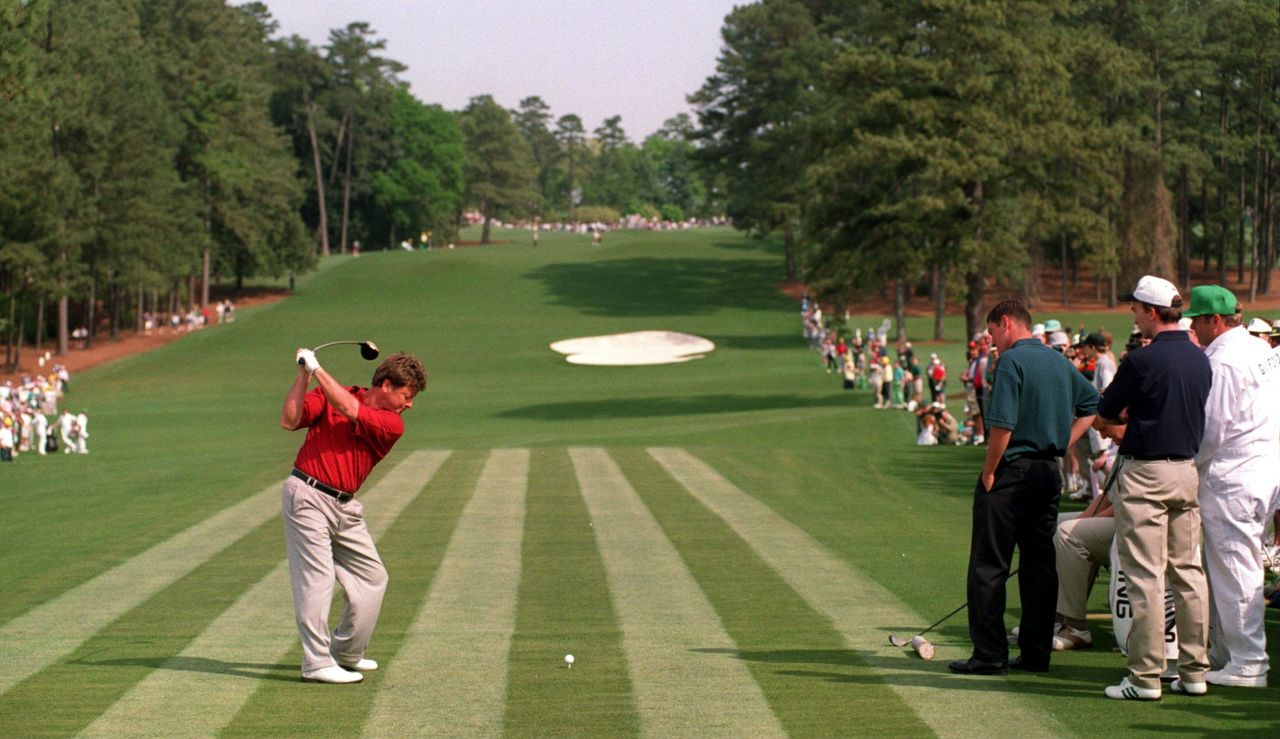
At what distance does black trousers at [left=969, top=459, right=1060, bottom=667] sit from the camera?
9.44 meters

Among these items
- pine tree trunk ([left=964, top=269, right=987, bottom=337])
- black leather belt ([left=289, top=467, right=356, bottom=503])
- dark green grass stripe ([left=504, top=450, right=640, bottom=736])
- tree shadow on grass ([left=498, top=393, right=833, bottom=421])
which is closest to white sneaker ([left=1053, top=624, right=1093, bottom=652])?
dark green grass stripe ([left=504, top=450, right=640, bottom=736])

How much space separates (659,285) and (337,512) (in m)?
88.7

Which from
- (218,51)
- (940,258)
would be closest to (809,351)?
(940,258)

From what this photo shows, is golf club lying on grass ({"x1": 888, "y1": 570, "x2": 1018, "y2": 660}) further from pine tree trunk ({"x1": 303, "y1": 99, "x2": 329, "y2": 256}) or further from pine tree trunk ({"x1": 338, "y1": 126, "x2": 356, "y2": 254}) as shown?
pine tree trunk ({"x1": 338, "y1": 126, "x2": 356, "y2": 254})

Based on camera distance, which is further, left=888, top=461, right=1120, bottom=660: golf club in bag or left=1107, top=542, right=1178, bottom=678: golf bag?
left=888, top=461, right=1120, bottom=660: golf club in bag

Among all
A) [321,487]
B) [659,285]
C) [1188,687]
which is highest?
[659,285]

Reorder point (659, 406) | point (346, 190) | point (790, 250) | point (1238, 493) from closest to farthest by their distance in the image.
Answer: point (1238, 493)
point (659, 406)
point (790, 250)
point (346, 190)

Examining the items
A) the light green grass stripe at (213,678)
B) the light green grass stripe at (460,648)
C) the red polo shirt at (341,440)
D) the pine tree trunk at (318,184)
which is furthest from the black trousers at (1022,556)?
the pine tree trunk at (318,184)

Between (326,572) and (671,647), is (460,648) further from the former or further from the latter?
(671,647)

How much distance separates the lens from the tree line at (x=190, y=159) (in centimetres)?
6581

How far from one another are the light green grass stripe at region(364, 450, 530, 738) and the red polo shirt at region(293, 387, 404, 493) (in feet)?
4.47

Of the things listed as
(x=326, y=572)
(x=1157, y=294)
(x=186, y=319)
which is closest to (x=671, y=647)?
(x=326, y=572)

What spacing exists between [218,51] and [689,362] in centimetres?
5054

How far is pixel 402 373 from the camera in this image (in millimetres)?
9500
